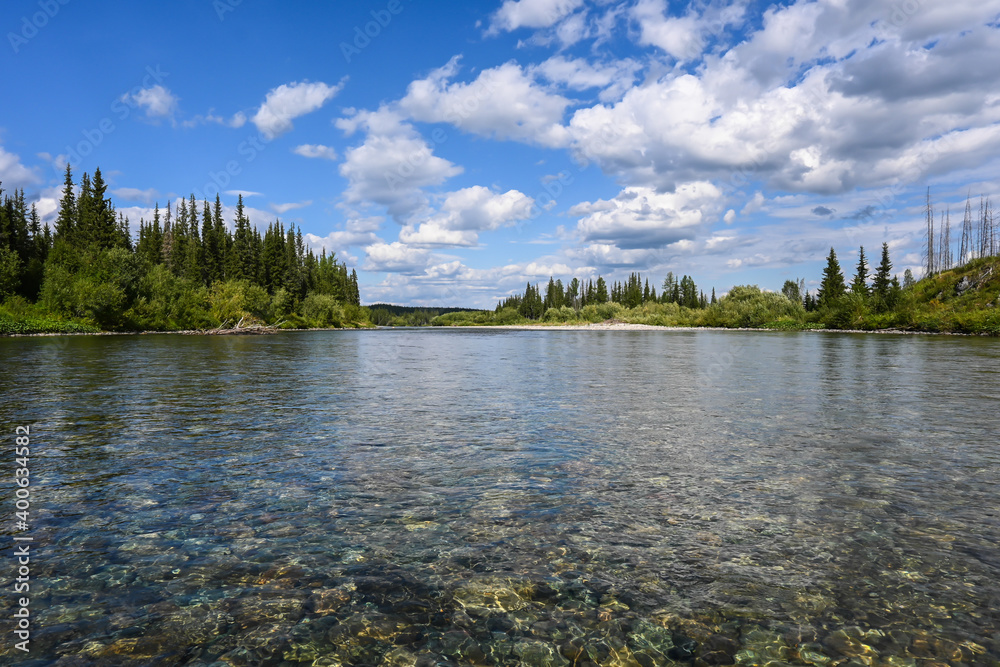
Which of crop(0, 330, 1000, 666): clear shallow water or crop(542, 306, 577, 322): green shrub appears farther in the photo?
crop(542, 306, 577, 322): green shrub

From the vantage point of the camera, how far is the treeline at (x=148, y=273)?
2749 inches

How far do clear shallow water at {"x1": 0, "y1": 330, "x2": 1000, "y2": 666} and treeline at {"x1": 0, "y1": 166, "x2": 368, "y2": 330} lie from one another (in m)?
69.2

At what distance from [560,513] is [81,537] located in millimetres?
6611

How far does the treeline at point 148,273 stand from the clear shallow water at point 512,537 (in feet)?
227

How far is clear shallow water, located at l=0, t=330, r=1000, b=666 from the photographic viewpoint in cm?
497

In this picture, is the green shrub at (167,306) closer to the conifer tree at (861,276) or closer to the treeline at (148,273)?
the treeline at (148,273)

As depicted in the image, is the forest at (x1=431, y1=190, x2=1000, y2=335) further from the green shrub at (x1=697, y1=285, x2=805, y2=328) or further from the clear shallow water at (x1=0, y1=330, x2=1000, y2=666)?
the clear shallow water at (x1=0, y1=330, x2=1000, y2=666)

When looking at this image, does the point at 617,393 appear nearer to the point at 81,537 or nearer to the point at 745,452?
the point at 745,452

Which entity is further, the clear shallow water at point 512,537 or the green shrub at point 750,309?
the green shrub at point 750,309

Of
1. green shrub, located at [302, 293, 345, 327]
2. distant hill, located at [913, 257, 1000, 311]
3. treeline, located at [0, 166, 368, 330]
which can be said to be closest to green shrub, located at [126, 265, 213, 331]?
treeline, located at [0, 166, 368, 330]

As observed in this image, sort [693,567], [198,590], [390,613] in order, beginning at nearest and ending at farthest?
[390,613]
[198,590]
[693,567]

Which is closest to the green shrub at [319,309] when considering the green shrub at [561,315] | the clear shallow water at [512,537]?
the green shrub at [561,315]

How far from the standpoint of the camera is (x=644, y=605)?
5.51m

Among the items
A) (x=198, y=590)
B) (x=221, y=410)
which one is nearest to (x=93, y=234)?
(x=221, y=410)
